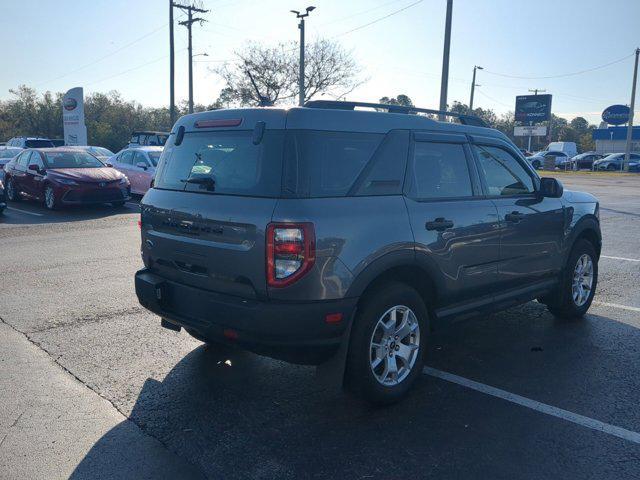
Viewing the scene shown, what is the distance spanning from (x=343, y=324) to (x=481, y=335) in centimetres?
248

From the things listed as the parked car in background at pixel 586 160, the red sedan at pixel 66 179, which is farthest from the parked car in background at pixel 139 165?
the parked car in background at pixel 586 160

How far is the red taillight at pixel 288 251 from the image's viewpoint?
3451mm

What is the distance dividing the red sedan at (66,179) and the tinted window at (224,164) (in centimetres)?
1089

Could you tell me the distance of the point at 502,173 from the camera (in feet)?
16.9

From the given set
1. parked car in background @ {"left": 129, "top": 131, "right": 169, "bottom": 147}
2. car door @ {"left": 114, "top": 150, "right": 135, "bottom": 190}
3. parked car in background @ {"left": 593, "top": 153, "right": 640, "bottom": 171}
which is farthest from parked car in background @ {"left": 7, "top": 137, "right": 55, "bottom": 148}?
parked car in background @ {"left": 593, "top": 153, "right": 640, "bottom": 171}

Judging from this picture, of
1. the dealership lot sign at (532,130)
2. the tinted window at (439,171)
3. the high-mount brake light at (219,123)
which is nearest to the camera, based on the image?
the high-mount brake light at (219,123)

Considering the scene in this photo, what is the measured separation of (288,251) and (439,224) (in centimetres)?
134

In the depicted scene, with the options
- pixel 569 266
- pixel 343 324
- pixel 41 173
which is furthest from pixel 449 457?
pixel 41 173

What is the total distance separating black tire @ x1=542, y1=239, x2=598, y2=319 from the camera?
5.89 metres

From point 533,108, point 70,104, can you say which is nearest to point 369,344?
point 70,104

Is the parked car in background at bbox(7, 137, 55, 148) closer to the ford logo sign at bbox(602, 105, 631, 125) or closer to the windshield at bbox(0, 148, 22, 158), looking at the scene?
the windshield at bbox(0, 148, 22, 158)

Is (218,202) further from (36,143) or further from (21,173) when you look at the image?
(36,143)

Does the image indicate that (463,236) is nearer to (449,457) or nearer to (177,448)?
(449,457)

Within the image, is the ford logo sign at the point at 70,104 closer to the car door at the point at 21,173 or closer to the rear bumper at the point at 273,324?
the car door at the point at 21,173
